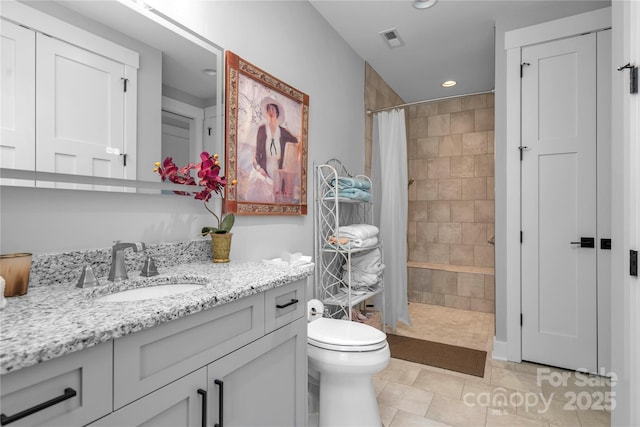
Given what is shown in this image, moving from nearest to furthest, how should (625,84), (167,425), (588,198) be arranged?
(167,425), (625,84), (588,198)

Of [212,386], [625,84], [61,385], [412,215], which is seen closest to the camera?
[61,385]

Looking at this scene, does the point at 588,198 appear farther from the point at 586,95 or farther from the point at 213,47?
the point at 213,47

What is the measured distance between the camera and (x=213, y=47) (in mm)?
1648

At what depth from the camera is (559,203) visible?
239cm

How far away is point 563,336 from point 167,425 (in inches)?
103

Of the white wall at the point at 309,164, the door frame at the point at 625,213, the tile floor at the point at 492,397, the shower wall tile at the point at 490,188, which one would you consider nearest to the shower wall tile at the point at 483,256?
the shower wall tile at the point at 490,188

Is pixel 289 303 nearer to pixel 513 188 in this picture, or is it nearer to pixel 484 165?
pixel 513 188

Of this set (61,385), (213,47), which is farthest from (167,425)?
(213,47)

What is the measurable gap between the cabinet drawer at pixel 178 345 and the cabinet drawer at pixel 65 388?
28 mm

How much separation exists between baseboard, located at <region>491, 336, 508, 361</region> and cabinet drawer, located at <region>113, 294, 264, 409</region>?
87.1 inches

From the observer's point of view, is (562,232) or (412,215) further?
(412,215)

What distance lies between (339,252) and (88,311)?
6.02ft

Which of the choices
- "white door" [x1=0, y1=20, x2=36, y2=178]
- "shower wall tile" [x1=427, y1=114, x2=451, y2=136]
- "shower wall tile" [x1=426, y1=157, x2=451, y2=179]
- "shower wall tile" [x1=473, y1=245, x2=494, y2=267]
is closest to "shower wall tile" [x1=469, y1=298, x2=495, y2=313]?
"shower wall tile" [x1=473, y1=245, x2=494, y2=267]

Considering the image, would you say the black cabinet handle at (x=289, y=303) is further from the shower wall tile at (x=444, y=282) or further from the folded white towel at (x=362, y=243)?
the shower wall tile at (x=444, y=282)
